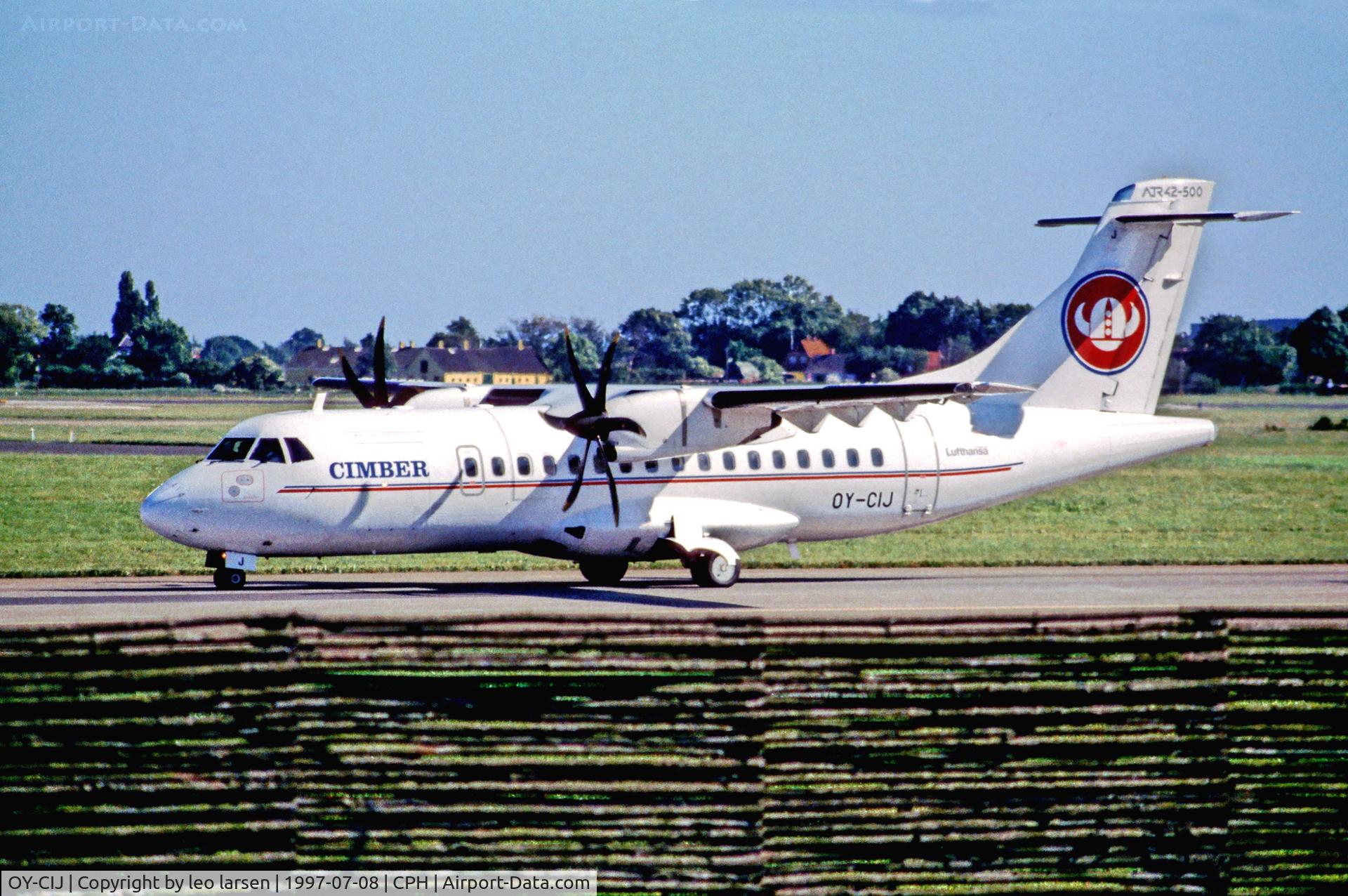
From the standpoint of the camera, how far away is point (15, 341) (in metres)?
94.6

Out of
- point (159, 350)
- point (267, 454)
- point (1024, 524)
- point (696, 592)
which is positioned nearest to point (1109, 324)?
point (696, 592)

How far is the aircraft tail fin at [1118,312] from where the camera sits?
91.6 feet

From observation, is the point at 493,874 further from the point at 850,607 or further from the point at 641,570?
the point at 641,570

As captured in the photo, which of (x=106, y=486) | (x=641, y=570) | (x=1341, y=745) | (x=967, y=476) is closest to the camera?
(x=1341, y=745)

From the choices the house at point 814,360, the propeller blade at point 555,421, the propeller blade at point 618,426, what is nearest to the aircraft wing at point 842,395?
the propeller blade at point 618,426

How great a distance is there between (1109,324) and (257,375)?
324 ft

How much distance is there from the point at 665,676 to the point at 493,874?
1441 mm

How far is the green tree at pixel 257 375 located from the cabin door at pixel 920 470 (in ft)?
315

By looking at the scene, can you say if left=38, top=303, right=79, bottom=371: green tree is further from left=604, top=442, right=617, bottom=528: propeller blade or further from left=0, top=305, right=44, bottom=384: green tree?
left=604, top=442, right=617, bottom=528: propeller blade

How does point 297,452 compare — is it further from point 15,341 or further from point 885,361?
point 885,361

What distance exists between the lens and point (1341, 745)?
854 cm

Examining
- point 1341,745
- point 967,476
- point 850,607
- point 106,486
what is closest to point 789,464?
point 967,476

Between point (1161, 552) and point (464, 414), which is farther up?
point (464, 414)

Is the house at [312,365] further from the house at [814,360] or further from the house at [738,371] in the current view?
the house at [814,360]
